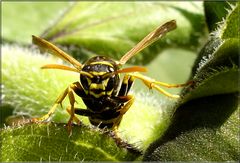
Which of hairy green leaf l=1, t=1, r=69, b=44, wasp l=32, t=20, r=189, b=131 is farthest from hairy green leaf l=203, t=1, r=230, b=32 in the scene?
hairy green leaf l=1, t=1, r=69, b=44

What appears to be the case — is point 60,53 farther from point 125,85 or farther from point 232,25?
point 232,25

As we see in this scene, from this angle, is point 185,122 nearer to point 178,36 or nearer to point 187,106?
point 187,106

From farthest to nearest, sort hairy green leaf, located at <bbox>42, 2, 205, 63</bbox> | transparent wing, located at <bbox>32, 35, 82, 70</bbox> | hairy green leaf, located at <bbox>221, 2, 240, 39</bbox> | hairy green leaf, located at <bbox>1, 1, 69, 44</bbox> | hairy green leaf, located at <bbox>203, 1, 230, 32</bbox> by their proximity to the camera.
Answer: hairy green leaf, located at <bbox>1, 1, 69, 44</bbox>
hairy green leaf, located at <bbox>42, 2, 205, 63</bbox>
transparent wing, located at <bbox>32, 35, 82, 70</bbox>
hairy green leaf, located at <bbox>203, 1, 230, 32</bbox>
hairy green leaf, located at <bbox>221, 2, 240, 39</bbox>

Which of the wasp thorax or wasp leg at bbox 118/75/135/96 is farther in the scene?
wasp leg at bbox 118/75/135/96

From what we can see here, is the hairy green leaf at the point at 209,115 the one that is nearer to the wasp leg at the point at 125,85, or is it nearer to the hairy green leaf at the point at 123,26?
the wasp leg at the point at 125,85

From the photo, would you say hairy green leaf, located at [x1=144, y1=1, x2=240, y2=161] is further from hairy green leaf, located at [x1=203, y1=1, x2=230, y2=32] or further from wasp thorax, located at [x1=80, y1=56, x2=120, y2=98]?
wasp thorax, located at [x1=80, y1=56, x2=120, y2=98]

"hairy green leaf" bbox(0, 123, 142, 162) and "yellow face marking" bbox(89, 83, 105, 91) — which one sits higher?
"yellow face marking" bbox(89, 83, 105, 91)

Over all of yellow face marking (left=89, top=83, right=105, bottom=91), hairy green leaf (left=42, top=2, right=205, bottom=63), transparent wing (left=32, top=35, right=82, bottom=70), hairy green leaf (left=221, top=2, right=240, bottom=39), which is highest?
hairy green leaf (left=221, top=2, right=240, bottom=39)

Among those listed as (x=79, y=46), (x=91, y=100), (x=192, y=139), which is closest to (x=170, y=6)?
(x=79, y=46)

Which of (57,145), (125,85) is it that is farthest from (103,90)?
(57,145)
